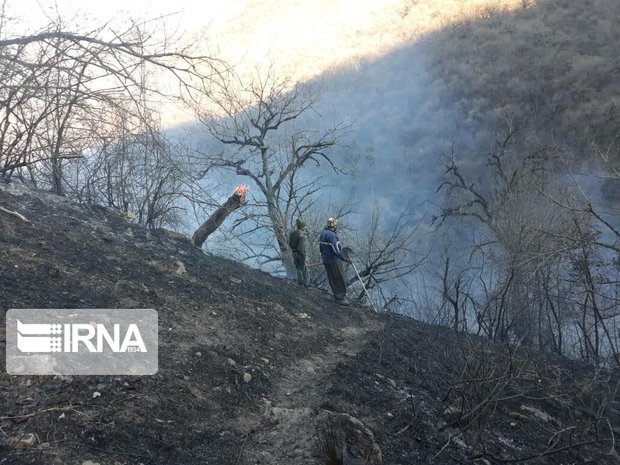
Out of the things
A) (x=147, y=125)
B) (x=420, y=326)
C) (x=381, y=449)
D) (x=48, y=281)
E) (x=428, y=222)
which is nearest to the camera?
(x=381, y=449)

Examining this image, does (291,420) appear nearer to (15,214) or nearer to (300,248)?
(15,214)

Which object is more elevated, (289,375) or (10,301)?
(10,301)

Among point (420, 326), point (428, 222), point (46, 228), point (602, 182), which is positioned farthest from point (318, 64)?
point (46, 228)

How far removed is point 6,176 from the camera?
25.1ft

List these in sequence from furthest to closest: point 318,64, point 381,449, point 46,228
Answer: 1. point 318,64
2. point 46,228
3. point 381,449

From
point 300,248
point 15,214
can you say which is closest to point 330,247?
point 300,248

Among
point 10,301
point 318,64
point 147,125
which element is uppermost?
point 318,64

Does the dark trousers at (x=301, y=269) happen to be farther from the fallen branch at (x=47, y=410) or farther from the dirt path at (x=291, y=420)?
the fallen branch at (x=47, y=410)

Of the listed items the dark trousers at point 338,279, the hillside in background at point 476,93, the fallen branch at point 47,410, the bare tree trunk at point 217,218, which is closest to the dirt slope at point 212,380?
the fallen branch at point 47,410

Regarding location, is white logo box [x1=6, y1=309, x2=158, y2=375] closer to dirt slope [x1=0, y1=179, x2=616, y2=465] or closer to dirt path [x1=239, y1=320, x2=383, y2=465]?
dirt slope [x1=0, y1=179, x2=616, y2=465]

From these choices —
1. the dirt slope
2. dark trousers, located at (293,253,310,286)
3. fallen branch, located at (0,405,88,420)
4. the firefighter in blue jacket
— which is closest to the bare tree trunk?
dark trousers, located at (293,253,310,286)

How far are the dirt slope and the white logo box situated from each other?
4.0 inches

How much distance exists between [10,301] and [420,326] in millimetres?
6465

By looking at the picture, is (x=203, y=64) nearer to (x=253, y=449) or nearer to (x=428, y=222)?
(x=253, y=449)
